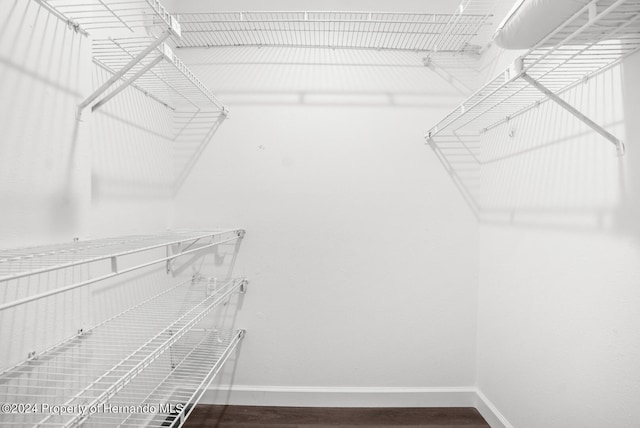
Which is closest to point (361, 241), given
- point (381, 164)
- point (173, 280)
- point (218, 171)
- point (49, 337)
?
point (381, 164)

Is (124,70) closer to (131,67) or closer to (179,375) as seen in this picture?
(131,67)

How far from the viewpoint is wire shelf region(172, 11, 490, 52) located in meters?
1.62

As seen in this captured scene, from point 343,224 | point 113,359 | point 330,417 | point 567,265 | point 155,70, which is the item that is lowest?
point 330,417

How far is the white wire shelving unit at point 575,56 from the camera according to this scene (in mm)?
733

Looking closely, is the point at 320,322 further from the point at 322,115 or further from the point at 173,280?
the point at 322,115

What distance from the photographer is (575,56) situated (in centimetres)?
85

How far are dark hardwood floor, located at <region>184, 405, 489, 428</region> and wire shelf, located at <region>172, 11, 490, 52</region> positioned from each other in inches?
74.9

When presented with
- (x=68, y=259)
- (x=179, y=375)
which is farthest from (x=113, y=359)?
(x=179, y=375)

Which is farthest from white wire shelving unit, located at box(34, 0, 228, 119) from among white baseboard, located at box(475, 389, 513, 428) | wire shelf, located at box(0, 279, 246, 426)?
white baseboard, located at box(475, 389, 513, 428)

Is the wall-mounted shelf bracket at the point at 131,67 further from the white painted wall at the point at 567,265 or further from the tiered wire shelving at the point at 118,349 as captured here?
the white painted wall at the point at 567,265

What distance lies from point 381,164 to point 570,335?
1.08 m

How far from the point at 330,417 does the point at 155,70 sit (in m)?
1.82

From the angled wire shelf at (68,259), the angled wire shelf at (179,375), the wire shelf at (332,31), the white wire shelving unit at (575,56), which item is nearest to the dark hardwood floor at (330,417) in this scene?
the angled wire shelf at (179,375)

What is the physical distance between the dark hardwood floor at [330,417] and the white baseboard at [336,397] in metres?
0.03
